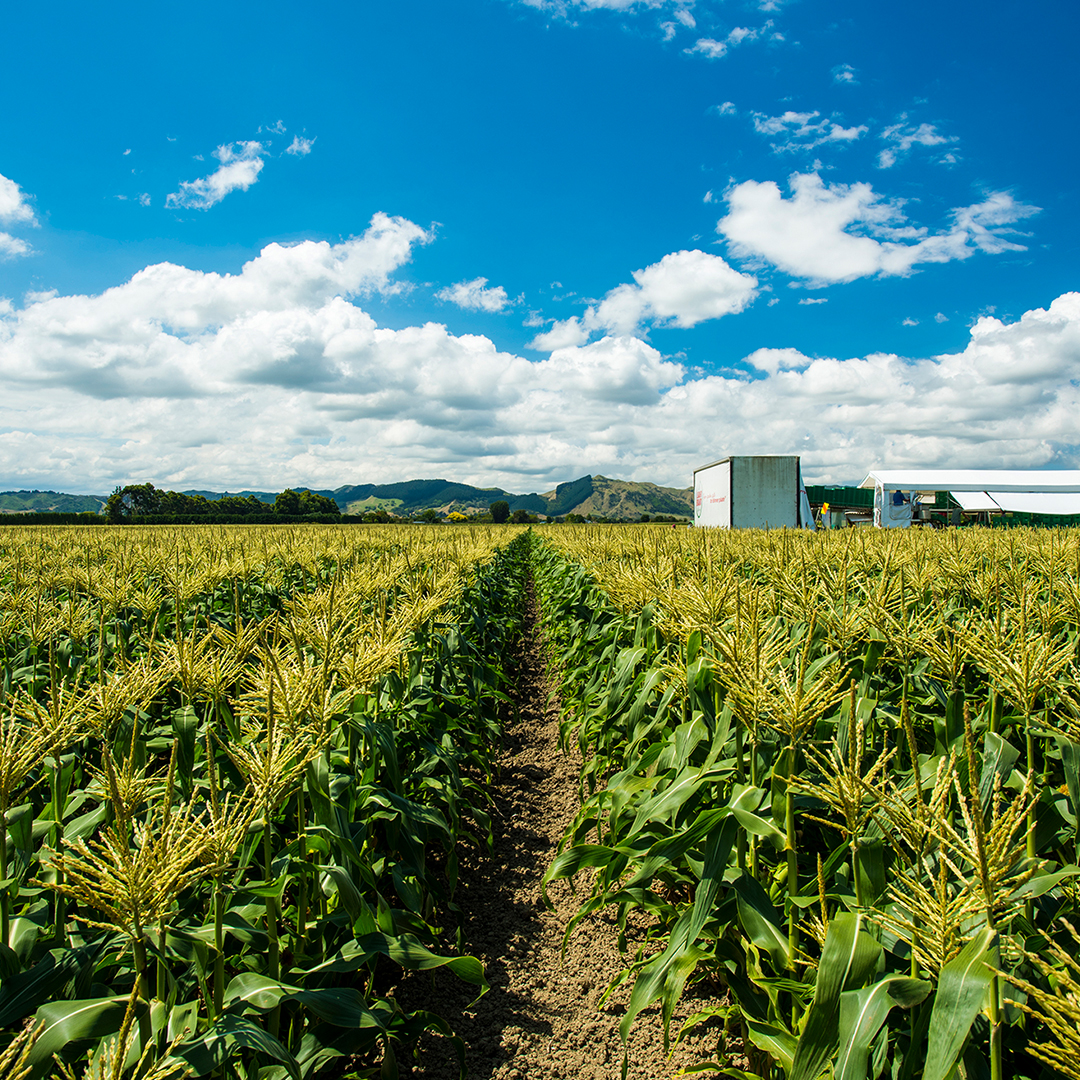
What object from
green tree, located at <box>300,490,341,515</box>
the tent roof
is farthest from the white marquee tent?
green tree, located at <box>300,490,341,515</box>

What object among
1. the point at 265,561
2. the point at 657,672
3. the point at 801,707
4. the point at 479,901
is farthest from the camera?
the point at 265,561

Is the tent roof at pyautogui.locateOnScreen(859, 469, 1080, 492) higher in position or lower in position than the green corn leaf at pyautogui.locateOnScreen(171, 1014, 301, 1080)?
higher

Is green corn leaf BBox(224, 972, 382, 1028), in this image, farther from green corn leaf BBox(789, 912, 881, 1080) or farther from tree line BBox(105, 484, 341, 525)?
tree line BBox(105, 484, 341, 525)

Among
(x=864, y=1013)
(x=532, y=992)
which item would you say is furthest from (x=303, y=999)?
(x=532, y=992)

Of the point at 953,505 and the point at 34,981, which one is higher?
the point at 953,505

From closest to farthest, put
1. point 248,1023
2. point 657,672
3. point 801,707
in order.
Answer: point 248,1023 < point 801,707 < point 657,672

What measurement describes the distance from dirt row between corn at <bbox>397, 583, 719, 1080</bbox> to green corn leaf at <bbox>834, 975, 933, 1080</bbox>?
1.70m

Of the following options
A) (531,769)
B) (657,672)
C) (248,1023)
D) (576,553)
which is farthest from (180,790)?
(576,553)

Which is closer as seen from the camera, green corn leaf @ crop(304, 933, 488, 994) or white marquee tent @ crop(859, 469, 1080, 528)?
green corn leaf @ crop(304, 933, 488, 994)

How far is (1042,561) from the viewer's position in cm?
716

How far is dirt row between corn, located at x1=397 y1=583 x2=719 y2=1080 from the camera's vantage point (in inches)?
127

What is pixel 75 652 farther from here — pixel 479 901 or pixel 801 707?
pixel 801 707

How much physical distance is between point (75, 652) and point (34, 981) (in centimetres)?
480

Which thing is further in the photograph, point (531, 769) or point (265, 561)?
point (265, 561)
